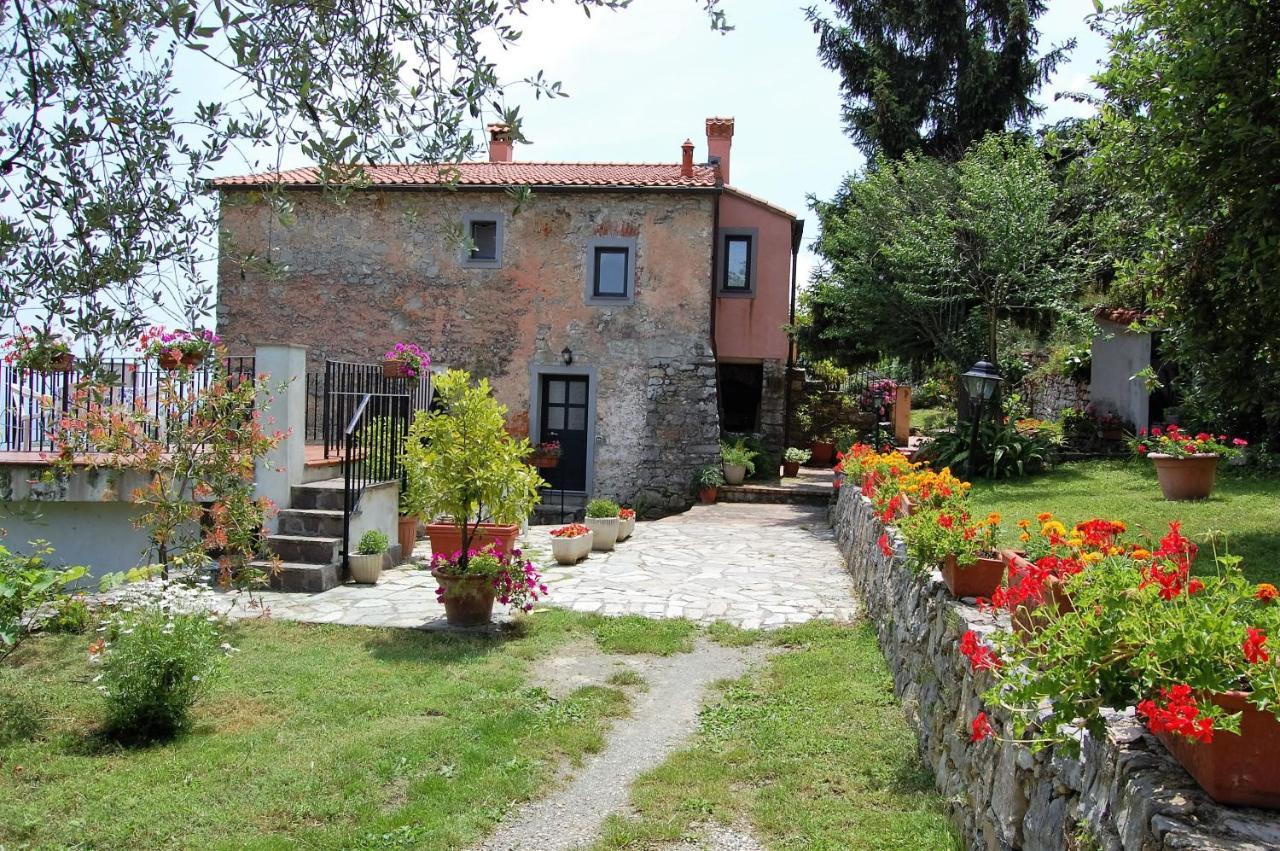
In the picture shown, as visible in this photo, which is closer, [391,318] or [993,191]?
[993,191]

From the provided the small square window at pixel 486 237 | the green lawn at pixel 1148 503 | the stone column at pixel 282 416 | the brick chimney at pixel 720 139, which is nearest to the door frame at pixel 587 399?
the small square window at pixel 486 237

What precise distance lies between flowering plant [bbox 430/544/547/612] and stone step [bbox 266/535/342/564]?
192 cm

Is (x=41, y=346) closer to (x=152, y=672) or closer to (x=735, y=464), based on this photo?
(x=152, y=672)

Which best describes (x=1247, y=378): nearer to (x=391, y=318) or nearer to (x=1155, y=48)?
(x=1155, y=48)

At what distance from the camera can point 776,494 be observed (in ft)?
52.4

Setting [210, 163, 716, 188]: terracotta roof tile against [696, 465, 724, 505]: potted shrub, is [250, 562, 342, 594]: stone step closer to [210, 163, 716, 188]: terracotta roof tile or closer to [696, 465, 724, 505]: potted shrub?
[210, 163, 716, 188]: terracotta roof tile

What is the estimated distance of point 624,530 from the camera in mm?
12414

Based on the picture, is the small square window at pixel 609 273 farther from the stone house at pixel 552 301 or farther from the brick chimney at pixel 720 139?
the brick chimney at pixel 720 139

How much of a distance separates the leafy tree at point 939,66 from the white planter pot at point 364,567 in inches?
611

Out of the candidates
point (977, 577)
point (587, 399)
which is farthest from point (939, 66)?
point (977, 577)

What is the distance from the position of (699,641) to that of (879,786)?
295cm

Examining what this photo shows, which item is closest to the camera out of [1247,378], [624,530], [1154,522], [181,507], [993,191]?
[181,507]

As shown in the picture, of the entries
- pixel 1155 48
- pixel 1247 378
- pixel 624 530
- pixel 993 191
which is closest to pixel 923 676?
Result: pixel 1247 378

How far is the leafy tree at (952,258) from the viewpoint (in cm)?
1416
